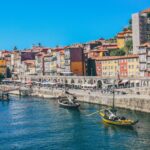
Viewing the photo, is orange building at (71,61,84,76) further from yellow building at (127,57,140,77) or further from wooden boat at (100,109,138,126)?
wooden boat at (100,109,138,126)

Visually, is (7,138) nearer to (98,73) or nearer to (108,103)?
(108,103)

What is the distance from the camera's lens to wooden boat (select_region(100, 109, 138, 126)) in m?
47.5

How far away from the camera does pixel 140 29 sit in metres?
97.2

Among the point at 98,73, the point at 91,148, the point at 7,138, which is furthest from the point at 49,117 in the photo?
the point at 98,73

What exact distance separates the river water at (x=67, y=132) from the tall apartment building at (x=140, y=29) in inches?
1479

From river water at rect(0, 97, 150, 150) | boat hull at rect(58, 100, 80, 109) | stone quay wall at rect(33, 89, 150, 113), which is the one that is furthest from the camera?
boat hull at rect(58, 100, 80, 109)

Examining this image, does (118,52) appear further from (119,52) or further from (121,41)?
(121,41)

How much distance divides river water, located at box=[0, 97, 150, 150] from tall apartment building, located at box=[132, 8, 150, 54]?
3757cm

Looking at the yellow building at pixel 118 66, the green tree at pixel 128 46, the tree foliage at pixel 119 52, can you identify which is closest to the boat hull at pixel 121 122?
the yellow building at pixel 118 66

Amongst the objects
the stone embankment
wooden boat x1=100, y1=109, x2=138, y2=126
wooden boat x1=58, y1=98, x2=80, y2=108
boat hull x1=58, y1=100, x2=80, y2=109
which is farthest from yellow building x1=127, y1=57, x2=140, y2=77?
wooden boat x1=100, y1=109, x2=138, y2=126

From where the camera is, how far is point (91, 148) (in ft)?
129

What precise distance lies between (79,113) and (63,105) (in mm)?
7211

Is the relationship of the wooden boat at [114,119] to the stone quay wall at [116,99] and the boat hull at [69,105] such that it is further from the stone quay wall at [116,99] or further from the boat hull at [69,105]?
the boat hull at [69,105]

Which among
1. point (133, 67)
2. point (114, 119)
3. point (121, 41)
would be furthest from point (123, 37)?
point (114, 119)
